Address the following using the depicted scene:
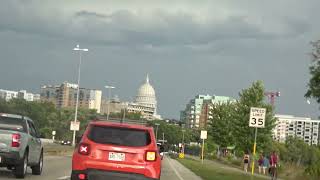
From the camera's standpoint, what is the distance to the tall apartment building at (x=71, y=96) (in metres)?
179

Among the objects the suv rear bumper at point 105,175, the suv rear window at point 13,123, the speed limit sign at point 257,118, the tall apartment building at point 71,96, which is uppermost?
the tall apartment building at point 71,96

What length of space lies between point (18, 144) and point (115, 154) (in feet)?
18.6

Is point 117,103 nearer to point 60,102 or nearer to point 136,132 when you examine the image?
point 60,102

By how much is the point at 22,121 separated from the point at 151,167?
281 inches

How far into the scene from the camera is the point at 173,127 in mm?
175375

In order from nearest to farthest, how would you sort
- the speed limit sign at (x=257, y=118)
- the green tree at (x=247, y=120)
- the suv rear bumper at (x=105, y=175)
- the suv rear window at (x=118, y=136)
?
1. the suv rear bumper at (x=105, y=175)
2. the suv rear window at (x=118, y=136)
3. the speed limit sign at (x=257, y=118)
4. the green tree at (x=247, y=120)

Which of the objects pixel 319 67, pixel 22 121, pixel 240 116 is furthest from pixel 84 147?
pixel 240 116

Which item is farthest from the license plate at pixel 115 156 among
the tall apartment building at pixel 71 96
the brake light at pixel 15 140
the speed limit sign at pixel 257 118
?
the tall apartment building at pixel 71 96

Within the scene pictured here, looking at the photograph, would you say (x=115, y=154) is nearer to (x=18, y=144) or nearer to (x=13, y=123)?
(x=18, y=144)

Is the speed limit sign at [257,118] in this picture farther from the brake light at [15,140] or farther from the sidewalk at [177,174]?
the brake light at [15,140]

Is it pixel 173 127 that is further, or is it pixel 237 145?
pixel 173 127

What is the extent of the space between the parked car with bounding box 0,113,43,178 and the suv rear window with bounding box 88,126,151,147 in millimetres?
5216

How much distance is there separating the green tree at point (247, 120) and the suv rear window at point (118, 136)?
52.1 metres

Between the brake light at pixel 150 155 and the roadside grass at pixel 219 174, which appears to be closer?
the brake light at pixel 150 155
